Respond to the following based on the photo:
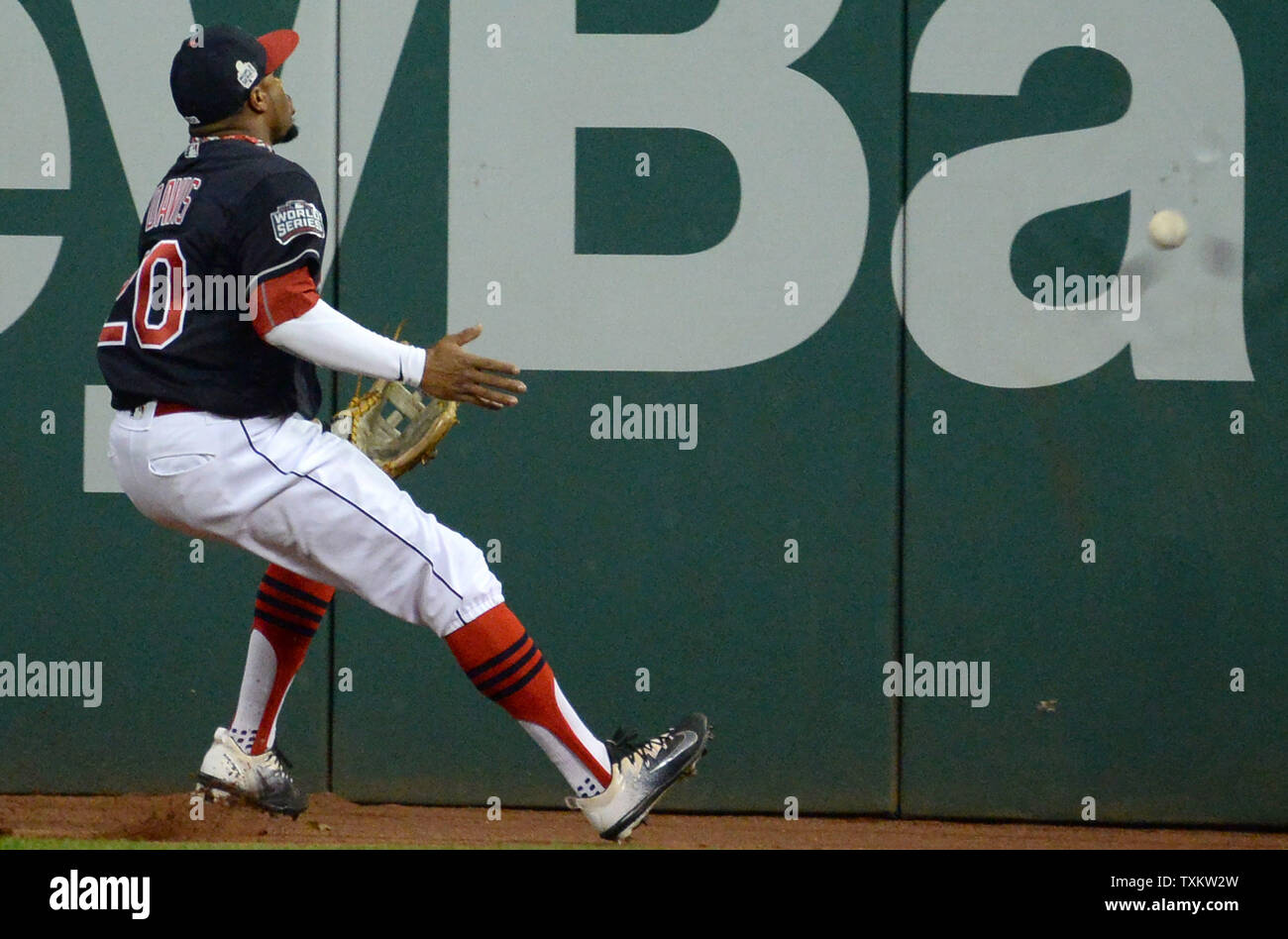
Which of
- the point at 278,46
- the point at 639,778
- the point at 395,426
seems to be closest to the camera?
the point at 639,778

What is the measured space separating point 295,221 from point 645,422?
1745 mm

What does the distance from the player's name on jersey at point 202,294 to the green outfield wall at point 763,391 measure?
142 centimetres

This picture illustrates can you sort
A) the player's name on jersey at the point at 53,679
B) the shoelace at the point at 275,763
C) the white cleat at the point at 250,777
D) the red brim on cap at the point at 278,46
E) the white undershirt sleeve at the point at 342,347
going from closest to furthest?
the white undershirt sleeve at the point at 342,347, the red brim on cap at the point at 278,46, the white cleat at the point at 250,777, the shoelace at the point at 275,763, the player's name on jersey at the point at 53,679

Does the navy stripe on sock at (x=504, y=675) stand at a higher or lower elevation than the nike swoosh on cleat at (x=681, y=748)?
higher

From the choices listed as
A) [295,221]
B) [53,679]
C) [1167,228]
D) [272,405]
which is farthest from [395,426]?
[1167,228]

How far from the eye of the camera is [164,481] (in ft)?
11.4

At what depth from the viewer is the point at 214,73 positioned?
3.57 m

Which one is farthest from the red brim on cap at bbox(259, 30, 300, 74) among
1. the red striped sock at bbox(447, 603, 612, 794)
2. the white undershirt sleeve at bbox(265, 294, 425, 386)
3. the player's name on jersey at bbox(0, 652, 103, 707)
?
the player's name on jersey at bbox(0, 652, 103, 707)

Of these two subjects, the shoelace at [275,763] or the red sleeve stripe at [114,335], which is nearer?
the red sleeve stripe at [114,335]

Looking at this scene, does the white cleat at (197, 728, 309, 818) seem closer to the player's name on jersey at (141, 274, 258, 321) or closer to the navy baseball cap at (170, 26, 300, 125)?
the player's name on jersey at (141, 274, 258, 321)

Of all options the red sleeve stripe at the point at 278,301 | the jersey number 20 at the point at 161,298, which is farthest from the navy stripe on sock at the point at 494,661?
the jersey number 20 at the point at 161,298

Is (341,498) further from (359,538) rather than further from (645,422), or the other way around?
(645,422)

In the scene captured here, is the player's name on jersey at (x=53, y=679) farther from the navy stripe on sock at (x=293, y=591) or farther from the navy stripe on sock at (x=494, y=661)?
the navy stripe on sock at (x=494, y=661)

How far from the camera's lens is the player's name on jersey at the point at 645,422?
493cm
